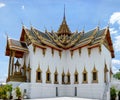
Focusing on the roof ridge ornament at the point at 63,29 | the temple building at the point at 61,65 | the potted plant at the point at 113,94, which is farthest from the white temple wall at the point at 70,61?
the roof ridge ornament at the point at 63,29

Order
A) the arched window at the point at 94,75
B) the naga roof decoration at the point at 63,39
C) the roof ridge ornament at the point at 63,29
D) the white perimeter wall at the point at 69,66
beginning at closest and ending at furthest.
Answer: the white perimeter wall at the point at 69,66
the arched window at the point at 94,75
the naga roof decoration at the point at 63,39
the roof ridge ornament at the point at 63,29

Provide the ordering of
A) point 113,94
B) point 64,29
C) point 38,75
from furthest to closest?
point 64,29
point 38,75
point 113,94

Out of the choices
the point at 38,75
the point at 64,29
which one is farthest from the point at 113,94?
the point at 64,29

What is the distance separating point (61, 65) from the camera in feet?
75.0

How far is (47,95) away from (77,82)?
3.65 meters

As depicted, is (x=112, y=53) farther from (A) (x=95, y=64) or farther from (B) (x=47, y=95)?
(B) (x=47, y=95)

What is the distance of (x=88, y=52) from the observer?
68.8 ft

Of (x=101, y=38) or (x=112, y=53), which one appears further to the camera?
(x=112, y=53)

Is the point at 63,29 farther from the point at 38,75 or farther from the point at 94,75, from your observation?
the point at 94,75

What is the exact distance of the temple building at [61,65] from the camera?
765 inches

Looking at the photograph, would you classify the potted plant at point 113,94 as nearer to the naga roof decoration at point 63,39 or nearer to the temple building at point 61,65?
the temple building at point 61,65

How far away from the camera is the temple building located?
19422 millimetres

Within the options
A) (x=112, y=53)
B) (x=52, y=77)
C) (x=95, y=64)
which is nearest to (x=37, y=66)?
(x=52, y=77)

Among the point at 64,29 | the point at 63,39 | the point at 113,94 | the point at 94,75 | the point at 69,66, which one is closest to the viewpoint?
the point at 113,94
